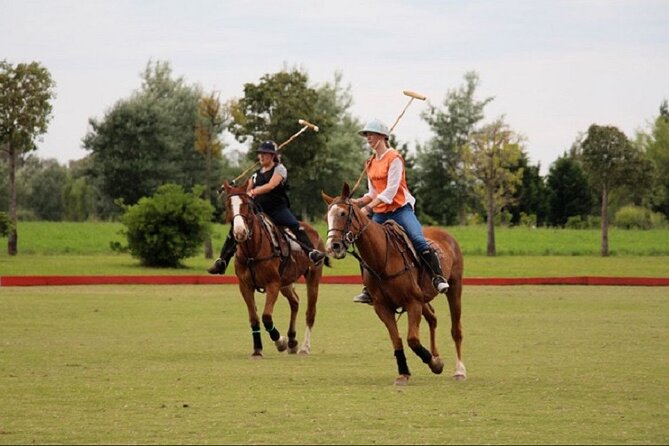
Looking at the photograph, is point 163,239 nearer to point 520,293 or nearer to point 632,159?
point 520,293

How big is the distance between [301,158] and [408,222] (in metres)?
40.9

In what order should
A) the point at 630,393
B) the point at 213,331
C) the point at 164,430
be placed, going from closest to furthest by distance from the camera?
the point at 164,430
the point at 630,393
the point at 213,331

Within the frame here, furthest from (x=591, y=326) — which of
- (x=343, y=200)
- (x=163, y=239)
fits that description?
(x=163, y=239)

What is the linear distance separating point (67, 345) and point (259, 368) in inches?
173

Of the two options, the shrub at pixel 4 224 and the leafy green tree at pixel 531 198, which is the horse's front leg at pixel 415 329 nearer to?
the shrub at pixel 4 224

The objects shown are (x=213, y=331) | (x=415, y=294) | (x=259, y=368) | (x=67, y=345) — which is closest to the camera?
(x=415, y=294)

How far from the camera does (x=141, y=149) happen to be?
77.2m

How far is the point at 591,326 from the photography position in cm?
2453

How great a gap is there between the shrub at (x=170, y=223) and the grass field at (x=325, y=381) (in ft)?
46.4

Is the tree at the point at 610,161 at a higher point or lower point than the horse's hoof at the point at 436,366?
higher

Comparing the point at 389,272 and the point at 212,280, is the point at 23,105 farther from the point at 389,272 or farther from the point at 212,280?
the point at 389,272

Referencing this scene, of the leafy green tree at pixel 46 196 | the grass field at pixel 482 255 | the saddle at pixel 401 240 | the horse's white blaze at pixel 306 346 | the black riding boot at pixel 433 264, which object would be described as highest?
the leafy green tree at pixel 46 196

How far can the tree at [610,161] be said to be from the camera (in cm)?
5844

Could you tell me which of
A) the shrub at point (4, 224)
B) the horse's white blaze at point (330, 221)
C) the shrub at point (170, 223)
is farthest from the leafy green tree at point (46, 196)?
the horse's white blaze at point (330, 221)
